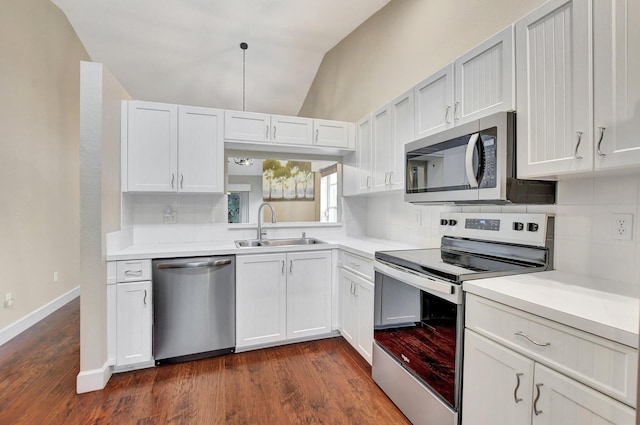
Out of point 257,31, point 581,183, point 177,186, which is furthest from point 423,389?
point 257,31

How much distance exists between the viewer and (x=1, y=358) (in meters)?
2.39

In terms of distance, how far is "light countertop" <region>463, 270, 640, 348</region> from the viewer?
34.8 inches

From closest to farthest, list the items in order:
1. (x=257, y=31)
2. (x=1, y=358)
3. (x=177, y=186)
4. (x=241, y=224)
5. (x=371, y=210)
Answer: (x=1, y=358), (x=177, y=186), (x=241, y=224), (x=371, y=210), (x=257, y=31)

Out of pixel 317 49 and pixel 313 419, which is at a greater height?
pixel 317 49

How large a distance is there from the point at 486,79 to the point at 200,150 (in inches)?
89.4

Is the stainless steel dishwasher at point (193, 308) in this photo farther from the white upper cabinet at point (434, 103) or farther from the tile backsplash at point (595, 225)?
the tile backsplash at point (595, 225)

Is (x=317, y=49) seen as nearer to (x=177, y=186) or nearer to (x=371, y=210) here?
(x=371, y=210)

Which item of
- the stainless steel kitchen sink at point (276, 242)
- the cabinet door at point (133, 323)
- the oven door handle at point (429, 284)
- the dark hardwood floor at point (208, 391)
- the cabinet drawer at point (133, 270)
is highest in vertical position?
the stainless steel kitchen sink at point (276, 242)

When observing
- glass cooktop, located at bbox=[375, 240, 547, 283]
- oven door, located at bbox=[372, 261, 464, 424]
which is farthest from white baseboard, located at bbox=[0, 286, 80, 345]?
glass cooktop, located at bbox=[375, 240, 547, 283]

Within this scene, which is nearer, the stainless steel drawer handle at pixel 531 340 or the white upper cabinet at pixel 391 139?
the stainless steel drawer handle at pixel 531 340

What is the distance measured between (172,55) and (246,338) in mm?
3732

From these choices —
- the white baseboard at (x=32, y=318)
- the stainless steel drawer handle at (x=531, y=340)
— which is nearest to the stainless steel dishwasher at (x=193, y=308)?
the white baseboard at (x=32, y=318)

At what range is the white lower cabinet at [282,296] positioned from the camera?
253 centimetres

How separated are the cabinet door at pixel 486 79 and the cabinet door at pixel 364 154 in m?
1.11
